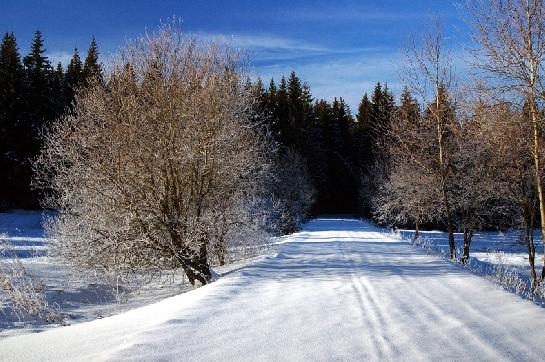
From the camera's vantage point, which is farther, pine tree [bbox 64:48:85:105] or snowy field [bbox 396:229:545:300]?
pine tree [bbox 64:48:85:105]

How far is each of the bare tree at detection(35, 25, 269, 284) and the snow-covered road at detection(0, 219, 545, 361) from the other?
411cm

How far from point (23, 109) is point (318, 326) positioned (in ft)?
139

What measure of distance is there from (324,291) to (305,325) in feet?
6.75

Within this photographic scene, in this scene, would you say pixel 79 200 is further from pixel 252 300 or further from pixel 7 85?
pixel 7 85

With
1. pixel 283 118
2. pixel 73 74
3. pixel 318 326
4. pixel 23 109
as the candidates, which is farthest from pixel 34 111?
pixel 318 326

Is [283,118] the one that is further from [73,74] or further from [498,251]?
[498,251]

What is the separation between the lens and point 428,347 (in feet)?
14.4

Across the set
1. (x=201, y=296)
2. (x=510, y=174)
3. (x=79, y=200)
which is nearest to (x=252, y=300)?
(x=201, y=296)

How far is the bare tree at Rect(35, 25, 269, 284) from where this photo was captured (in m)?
11.3

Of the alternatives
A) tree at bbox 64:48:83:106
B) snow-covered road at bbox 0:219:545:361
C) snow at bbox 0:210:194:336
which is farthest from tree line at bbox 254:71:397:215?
snow-covered road at bbox 0:219:545:361

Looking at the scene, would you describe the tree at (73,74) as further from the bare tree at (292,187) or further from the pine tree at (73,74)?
the bare tree at (292,187)

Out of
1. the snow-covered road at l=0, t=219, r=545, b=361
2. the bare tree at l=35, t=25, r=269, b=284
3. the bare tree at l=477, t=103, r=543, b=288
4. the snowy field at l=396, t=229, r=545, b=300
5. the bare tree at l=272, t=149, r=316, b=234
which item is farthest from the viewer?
the bare tree at l=272, t=149, r=316, b=234

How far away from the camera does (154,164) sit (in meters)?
11.4

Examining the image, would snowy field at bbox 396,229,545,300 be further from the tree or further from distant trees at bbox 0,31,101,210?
the tree
